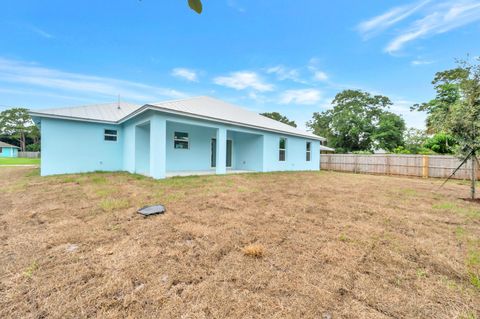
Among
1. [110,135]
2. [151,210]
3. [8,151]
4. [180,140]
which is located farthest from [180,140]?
[8,151]

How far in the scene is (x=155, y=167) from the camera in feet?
26.0

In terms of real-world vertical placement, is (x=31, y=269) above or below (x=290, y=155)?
below

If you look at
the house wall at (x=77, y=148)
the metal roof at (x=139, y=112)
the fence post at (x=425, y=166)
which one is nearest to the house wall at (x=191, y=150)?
the metal roof at (x=139, y=112)

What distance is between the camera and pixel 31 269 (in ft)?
7.15

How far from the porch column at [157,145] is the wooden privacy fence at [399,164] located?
14605 millimetres

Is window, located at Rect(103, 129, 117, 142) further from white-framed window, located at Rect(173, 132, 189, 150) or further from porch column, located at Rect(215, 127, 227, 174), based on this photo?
porch column, located at Rect(215, 127, 227, 174)

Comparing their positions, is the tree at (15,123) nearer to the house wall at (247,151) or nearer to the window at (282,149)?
the house wall at (247,151)

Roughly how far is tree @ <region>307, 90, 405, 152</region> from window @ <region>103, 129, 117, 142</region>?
71.4ft

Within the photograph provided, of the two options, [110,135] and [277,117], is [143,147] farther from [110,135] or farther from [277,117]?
[277,117]

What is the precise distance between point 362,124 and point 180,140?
20.2 meters

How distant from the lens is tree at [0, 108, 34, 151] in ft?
125

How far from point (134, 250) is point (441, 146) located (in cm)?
2104

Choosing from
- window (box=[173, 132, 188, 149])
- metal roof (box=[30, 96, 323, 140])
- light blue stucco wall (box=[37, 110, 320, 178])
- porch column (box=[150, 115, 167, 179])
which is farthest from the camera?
window (box=[173, 132, 188, 149])

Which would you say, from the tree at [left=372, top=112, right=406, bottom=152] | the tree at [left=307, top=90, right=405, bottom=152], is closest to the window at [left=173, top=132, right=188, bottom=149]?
the tree at [left=307, top=90, right=405, bottom=152]
